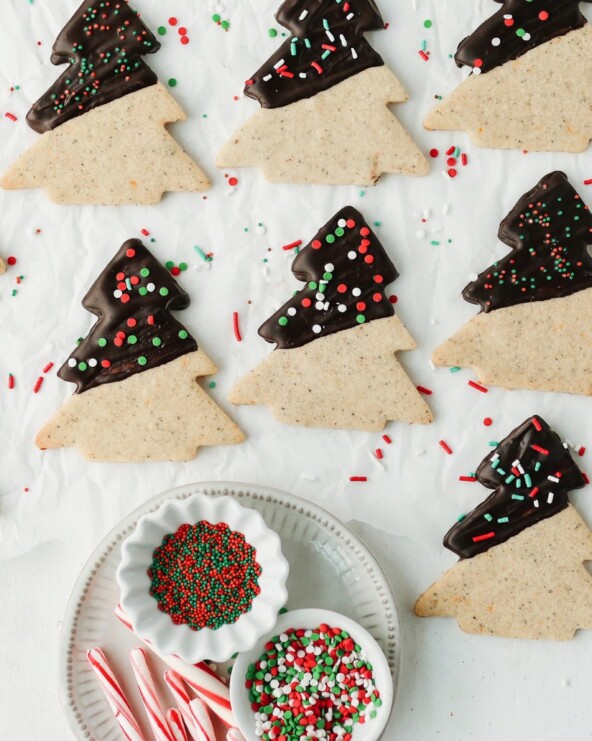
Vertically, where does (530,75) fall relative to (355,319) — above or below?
above

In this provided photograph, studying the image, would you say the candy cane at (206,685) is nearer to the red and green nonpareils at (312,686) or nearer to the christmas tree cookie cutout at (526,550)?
the red and green nonpareils at (312,686)

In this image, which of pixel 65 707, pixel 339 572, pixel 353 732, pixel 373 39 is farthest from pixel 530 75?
pixel 65 707

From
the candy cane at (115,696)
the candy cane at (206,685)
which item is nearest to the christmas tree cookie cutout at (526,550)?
the candy cane at (206,685)

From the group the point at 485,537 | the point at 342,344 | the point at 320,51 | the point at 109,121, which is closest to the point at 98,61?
the point at 109,121

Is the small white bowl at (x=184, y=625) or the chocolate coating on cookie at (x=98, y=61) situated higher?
the chocolate coating on cookie at (x=98, y=61)

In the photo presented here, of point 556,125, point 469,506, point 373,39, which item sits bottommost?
point 469,506

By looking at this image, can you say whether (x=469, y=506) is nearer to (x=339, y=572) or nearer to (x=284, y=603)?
(x=339, y=572)

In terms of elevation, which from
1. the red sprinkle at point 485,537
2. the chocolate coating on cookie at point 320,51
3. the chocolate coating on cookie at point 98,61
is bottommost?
the red sprinkle at point 485,537
